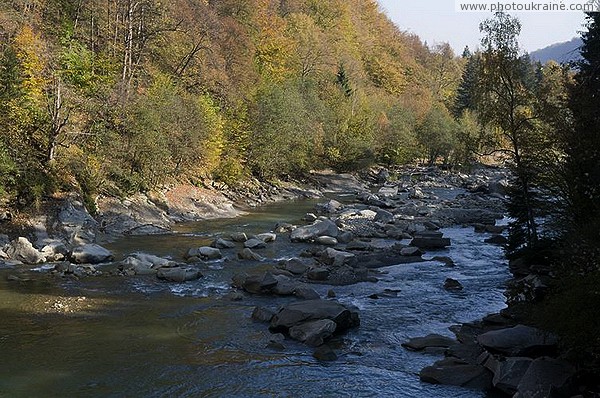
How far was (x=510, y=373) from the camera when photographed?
10203 millimetres

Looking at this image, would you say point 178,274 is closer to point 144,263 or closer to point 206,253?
point 144,263

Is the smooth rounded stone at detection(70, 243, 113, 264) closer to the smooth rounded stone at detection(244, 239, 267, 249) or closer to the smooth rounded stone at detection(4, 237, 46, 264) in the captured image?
the smooth rounded stone at detection(4, 237, 46, 264)

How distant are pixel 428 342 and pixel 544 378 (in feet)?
11.7

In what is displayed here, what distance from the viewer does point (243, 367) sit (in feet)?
37.9

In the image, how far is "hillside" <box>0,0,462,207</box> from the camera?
84.7 feet

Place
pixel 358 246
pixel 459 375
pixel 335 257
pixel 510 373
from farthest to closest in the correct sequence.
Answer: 1. pixel 358 246
2. pixel 335 257
3. pixel 459 375
4. pixel 510 373

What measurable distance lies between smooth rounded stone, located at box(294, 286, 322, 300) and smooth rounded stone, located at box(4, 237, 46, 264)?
10216mm

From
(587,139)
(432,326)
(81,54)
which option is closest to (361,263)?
(432,326)

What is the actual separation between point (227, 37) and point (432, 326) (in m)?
39.8

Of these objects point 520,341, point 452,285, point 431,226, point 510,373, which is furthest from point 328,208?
point 510,373

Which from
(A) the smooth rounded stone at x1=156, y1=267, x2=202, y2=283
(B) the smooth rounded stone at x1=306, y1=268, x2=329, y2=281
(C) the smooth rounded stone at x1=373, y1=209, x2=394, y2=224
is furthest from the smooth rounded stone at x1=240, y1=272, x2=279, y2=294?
(C) the smooth rounded stone at x1=373, y1=209, x2=394, y2=224

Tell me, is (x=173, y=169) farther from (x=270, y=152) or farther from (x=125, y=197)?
(x=270, y=152)

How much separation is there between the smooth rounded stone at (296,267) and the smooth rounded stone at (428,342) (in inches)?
289

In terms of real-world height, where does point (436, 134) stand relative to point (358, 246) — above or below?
above
